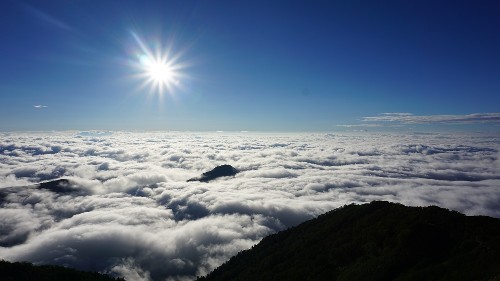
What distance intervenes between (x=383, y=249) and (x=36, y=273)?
151315 millimetres

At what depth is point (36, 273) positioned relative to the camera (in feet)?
479

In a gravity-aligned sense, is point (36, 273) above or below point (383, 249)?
below

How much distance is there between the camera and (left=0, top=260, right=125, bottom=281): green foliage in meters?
139

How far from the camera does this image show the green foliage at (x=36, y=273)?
13925 cm

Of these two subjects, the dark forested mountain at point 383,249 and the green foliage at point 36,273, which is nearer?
the dark forested mountain at point 383,249

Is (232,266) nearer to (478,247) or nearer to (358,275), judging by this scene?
(358,275)

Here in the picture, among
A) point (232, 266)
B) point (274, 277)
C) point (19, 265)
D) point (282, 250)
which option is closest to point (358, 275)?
point (274, 277)

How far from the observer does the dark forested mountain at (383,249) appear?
88.1 m

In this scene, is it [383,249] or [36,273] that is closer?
[383,249]

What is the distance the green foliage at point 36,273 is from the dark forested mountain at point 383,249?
6914 cm

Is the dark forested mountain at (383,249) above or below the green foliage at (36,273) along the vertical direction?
above

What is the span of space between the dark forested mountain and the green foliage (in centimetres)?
6914

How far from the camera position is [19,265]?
476 ft

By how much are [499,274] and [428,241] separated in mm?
37758
